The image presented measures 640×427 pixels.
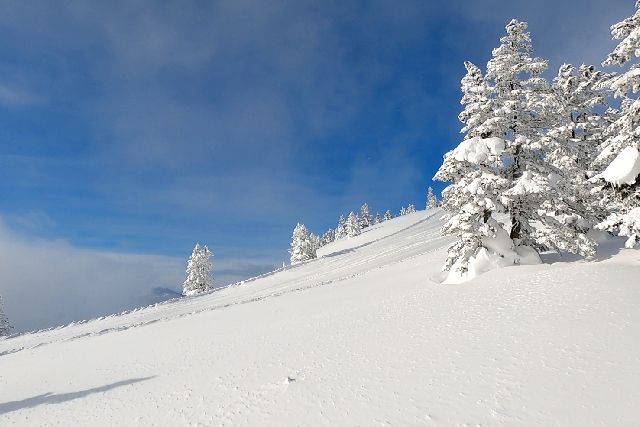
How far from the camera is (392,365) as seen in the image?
1128cm

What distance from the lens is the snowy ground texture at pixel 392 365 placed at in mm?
8695

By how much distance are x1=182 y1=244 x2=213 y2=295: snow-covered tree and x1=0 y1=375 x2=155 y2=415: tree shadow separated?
60.4 metres

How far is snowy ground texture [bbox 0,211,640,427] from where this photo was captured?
8.70 m

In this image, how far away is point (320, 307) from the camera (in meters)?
21.7

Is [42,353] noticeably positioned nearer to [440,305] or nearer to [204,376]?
[204,376]

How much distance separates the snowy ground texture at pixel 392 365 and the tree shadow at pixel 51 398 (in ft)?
0.28

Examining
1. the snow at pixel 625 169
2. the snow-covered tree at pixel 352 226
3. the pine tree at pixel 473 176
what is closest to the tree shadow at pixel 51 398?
the pine tree at pixel 473 176

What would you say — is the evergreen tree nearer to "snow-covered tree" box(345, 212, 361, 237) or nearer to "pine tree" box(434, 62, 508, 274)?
"pine tree" box(434, 62, 508, 274)

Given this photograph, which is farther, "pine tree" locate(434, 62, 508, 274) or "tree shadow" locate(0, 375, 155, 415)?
"pine tree" locate(434, 62, 508, 274)

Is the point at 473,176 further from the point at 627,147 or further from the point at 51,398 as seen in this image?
the point at 51,398

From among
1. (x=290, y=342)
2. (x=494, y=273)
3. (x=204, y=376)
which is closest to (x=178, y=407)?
(x=204, y=376)

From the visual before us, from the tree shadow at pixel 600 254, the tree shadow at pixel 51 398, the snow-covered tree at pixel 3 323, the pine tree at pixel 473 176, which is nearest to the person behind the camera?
the tree shadow at pixel 51 398

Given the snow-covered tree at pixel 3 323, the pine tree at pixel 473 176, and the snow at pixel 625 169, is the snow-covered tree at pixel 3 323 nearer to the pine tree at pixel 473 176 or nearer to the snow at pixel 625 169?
the pine tree at pixel 473 176

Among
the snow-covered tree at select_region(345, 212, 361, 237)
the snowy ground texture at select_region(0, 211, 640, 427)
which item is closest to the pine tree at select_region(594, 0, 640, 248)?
the snowy ground texture at select_region(0, 211, 640, 427)
